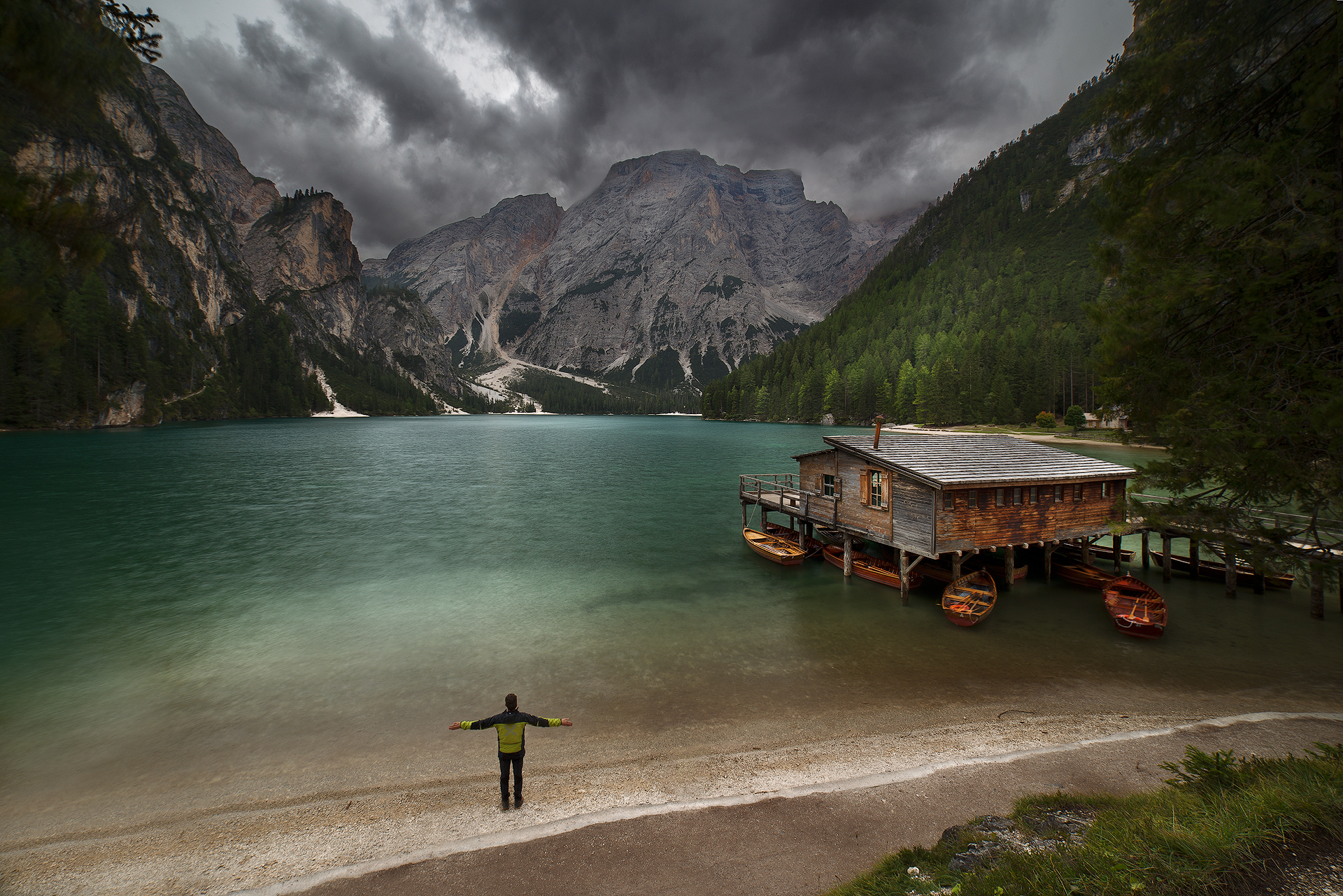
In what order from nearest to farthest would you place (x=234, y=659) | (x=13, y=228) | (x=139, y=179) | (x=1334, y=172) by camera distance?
(x=13, y=228), (x=1334, y=172), (x=234, y=659), (x=139, y=179)

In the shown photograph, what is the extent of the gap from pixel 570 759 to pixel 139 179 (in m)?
283

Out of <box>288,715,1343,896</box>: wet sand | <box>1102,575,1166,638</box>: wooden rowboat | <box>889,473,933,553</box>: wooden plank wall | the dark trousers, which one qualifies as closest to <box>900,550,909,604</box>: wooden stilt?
<box>889,473,933,553</box>: wooden plank wall

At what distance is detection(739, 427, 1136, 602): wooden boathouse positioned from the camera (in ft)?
76.5

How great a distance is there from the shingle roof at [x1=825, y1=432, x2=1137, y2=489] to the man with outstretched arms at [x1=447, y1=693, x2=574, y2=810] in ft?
59.7

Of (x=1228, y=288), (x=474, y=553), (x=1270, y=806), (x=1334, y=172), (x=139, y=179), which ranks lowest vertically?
(x=474, y=553)

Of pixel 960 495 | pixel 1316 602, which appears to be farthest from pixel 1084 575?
pixel 960 495

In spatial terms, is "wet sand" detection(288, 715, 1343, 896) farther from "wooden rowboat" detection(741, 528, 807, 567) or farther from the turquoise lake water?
"wooden rowboat" detection(741, 528, 807, 567)

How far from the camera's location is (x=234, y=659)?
20109 millimetres

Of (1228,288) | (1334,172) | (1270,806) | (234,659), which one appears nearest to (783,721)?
(1270,806)

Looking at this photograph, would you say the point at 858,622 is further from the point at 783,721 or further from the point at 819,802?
the point at 819,802

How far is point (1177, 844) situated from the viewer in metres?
6.41

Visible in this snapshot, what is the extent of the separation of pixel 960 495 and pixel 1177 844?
1826 centimetres

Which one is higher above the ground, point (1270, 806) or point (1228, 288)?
point (1228, 288)

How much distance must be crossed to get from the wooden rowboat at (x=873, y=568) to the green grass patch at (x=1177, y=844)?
56.6 ft
